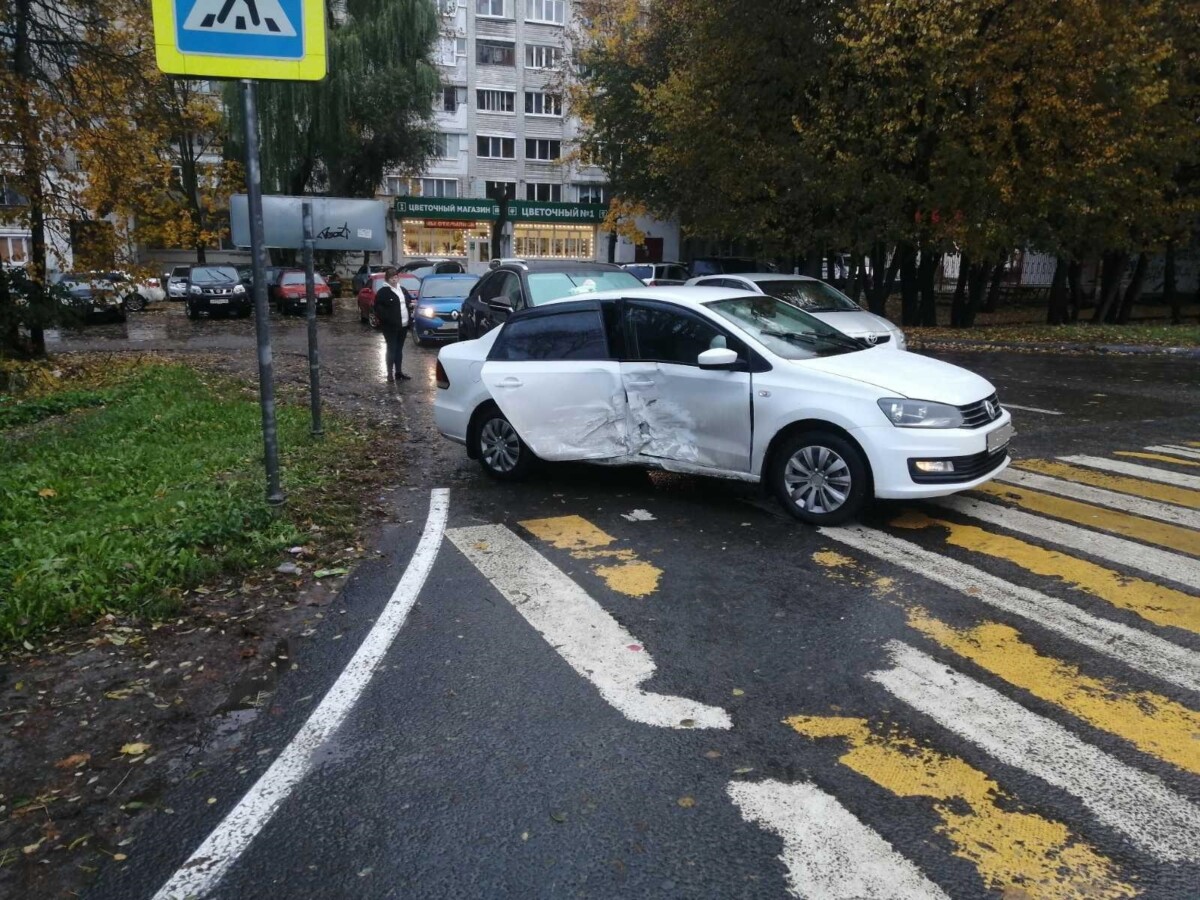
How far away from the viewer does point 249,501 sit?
6.79 metres

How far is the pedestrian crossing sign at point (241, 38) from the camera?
228 inches

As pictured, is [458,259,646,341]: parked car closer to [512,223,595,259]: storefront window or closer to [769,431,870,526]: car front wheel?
[769,431,870,526]: car front wheel

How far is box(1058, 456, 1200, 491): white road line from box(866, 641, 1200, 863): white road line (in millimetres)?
4521

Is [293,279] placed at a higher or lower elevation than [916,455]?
higher

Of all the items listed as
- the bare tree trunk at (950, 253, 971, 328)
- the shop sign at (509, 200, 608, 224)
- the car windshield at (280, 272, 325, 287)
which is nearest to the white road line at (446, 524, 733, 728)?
the bare tree trunk at (950, 253, 971, 328)

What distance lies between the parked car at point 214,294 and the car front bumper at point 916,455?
2699 cm

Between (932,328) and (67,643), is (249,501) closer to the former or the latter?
(67,643)

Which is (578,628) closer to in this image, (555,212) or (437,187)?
(555,212)

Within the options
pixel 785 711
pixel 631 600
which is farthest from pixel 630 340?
pixel 785 711

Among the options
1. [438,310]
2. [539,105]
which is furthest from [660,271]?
[539,105]

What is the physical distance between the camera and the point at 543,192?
5775cm

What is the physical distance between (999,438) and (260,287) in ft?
17.7

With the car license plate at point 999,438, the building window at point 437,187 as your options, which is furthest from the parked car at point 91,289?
the building window at point 437,187

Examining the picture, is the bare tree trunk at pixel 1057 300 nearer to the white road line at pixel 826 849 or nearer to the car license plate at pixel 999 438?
the car license plate at pixel 999 438
